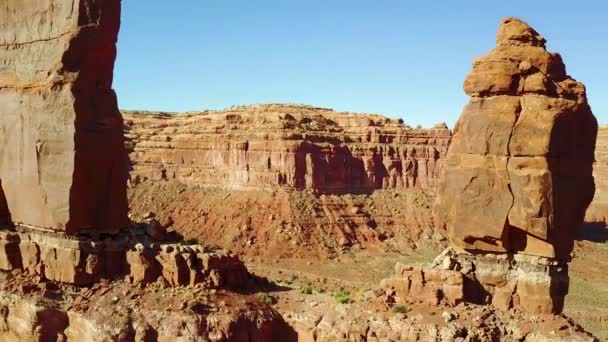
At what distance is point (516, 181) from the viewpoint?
16703mm

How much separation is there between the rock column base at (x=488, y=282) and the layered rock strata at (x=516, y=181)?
0.03 meters

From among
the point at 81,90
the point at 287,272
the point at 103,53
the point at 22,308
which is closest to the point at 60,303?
the point at 22,308

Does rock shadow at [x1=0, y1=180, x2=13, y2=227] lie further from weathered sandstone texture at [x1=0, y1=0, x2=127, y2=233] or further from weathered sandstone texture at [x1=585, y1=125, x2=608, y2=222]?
→ weathered sandstone texture at [x1=585, y1=125, x2=608, y2=222]

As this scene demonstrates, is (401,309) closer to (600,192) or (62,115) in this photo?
(62,115)

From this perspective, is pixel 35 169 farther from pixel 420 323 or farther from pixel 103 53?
pixel 420 323

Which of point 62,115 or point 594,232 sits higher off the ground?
point 62,115

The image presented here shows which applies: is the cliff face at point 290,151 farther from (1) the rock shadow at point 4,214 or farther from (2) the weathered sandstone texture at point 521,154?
(2) the weathered sandstone texture at point 521,154

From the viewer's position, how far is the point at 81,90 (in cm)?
1836

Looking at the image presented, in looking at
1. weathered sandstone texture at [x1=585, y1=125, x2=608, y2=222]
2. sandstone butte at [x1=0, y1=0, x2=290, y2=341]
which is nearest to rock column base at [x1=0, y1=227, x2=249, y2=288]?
sandstone butte at [x1=0, y1=0, x2=290, y2=341]

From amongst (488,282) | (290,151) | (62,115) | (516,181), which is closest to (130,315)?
(62,115)

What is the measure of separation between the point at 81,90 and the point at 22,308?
6909mm

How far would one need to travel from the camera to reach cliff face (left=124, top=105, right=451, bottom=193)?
197ft

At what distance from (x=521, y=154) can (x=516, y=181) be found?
0.77 m

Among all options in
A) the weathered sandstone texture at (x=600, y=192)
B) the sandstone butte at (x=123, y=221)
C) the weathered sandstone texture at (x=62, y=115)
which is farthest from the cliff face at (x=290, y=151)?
the weathered sandstone texture at (x=62, y=115)
